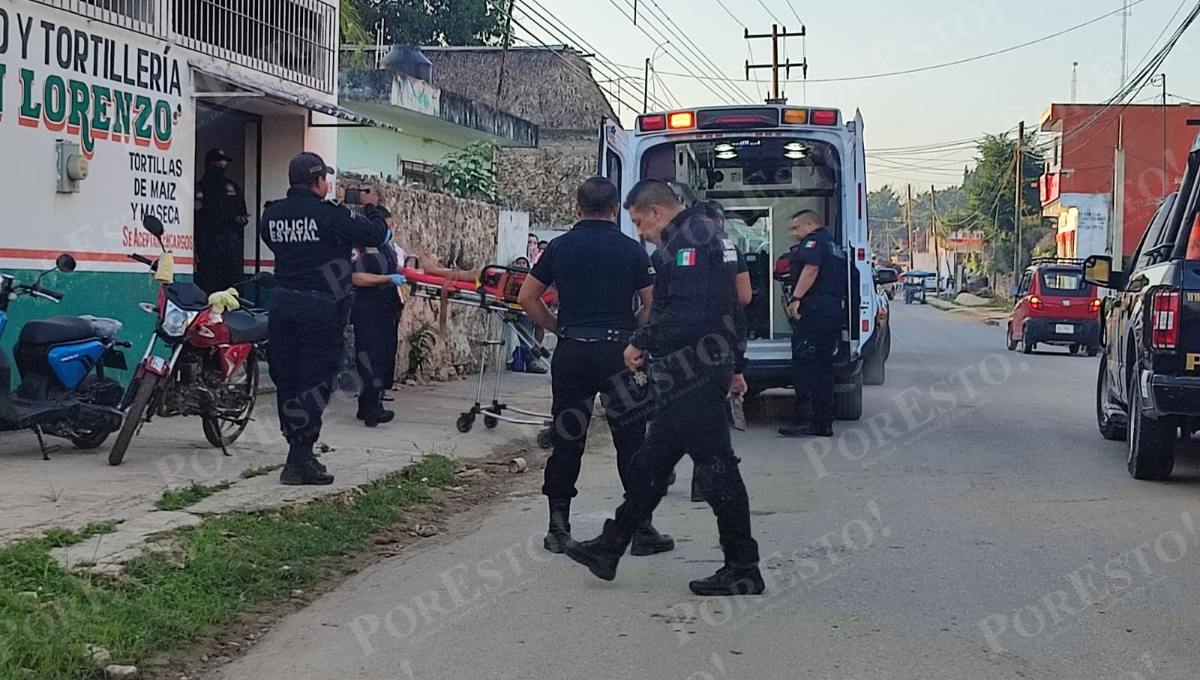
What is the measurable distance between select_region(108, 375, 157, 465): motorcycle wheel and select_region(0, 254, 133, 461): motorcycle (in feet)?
0.90

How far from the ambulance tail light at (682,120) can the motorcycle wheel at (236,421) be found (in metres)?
4.43

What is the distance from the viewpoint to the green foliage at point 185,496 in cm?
699

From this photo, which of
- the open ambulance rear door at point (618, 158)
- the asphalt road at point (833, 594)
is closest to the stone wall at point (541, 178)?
the open ambulance rear door at point (618, 158)

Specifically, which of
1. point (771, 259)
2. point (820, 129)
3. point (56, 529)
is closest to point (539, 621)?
point (56, 529)

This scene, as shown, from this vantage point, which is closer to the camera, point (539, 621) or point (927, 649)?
point (927, 649)

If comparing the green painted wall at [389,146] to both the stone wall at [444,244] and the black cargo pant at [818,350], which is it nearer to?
the stone wall at [444,244]

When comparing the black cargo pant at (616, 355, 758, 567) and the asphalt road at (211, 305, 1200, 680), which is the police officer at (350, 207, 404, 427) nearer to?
the asphalt road at (211, 305, 1200, 680)

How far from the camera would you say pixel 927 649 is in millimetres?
5062

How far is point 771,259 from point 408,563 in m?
8.18

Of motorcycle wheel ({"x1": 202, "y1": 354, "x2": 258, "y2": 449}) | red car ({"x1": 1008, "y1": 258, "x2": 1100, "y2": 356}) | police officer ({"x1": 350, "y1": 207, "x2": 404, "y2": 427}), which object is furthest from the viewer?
red car ({"x1": 1008, "y1": 258, "x2": 1100, "y2": 356})

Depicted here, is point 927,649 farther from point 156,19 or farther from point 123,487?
point 156,19

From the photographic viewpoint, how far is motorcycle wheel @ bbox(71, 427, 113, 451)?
863 cm

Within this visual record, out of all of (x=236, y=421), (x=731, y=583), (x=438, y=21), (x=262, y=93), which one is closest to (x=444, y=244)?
(x=262, y=93)

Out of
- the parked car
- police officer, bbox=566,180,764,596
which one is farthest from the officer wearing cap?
the parked car
